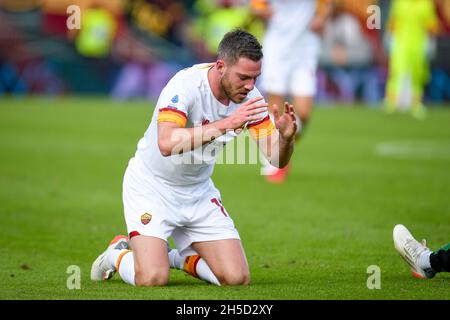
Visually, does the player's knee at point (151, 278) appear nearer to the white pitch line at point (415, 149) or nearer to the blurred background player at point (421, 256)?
the blurred background player at point (421, 256)

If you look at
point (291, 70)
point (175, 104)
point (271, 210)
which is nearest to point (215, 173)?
point (291, 70)

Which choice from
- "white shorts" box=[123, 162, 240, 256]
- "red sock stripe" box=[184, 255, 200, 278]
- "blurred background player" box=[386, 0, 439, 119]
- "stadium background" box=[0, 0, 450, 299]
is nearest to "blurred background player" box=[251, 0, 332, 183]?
"stadium background" box=[0, 0, 450, 299]

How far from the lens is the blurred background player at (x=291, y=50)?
1459 cm

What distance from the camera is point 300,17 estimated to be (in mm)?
14805

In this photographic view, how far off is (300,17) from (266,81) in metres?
1.02

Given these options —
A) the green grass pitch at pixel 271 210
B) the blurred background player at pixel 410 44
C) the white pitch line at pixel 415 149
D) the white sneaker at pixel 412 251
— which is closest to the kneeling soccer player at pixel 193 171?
the green grass pitch at pixel 271 210

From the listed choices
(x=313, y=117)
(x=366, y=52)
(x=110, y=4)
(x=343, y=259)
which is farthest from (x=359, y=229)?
(x=110, y=4)

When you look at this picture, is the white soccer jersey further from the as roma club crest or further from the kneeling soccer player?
the as roma club crest

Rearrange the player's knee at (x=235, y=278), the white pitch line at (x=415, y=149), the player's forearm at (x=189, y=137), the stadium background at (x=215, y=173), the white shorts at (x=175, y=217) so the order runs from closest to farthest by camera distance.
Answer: the player's forearm at (x=189, y=137) < the player's knee at (x=235, y=278) < the white shorts at (x=175, y=217) < the stadium background at (x=215, y=173) < the white pitch line at (x=415, y=149)

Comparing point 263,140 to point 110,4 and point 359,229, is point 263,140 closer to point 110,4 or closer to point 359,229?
point 359,229

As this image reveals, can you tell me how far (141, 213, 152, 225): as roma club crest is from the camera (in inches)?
308

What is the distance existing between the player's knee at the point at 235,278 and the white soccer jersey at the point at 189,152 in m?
0.71

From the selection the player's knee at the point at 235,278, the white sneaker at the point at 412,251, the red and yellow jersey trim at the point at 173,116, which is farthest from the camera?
the white sneaker at the point at 412,251

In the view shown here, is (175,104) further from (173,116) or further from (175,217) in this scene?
(175,217)
